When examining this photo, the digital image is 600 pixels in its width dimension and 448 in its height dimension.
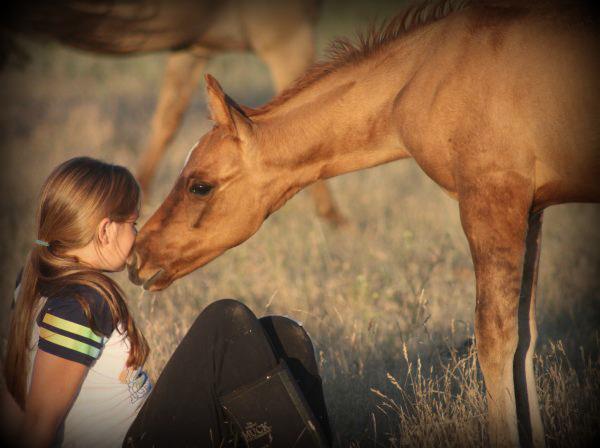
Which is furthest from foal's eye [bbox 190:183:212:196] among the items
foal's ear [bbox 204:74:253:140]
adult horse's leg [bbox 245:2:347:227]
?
adult horse's leg [bbox 245:2:347:227]

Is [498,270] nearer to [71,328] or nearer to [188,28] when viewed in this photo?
[71,328]

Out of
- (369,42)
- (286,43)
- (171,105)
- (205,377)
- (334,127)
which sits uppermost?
(286,43)

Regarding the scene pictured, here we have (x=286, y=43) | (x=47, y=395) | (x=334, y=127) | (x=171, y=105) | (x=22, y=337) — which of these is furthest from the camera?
(x=171, y=105)

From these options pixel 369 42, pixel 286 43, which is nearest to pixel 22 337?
pixel 369 42

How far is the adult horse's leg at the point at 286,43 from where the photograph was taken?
6.55m

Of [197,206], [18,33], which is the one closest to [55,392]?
[197,206]

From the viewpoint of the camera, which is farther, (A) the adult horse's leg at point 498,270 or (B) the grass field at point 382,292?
(B) the grass field at point 382,292

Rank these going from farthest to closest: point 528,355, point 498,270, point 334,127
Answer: point 334,127 < point 528,355 < point 498,270

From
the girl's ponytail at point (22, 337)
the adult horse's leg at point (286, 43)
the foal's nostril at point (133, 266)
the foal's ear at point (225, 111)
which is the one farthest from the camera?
the adult horse's leg at point (286, 43)

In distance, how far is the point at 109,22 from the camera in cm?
621

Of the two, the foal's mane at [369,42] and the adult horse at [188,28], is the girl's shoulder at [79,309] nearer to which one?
the foal's mane at [369,42]

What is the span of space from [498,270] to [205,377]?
1.21 metres

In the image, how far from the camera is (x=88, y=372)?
8.67 ft

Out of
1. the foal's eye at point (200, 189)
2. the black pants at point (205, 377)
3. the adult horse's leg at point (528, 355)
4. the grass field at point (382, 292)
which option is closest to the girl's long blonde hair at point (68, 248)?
the black pants at point (205, 377)
